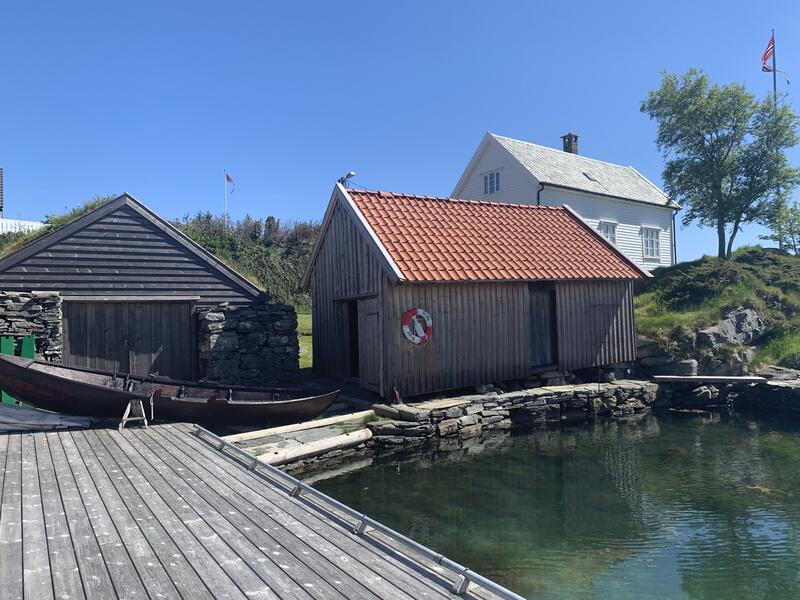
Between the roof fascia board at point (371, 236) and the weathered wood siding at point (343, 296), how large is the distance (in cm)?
24

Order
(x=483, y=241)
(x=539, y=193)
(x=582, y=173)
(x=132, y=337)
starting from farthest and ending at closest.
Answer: (x=582, y=173)
(x=539, y=193)
(x=483, y=241)
(x=132, y=337)

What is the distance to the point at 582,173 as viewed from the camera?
1076 inches

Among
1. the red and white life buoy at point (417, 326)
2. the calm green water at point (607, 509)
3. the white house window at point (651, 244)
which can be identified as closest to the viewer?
the calm green water at point (607, 509)

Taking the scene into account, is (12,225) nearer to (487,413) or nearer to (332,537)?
(487,413)

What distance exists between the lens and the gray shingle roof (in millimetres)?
25125

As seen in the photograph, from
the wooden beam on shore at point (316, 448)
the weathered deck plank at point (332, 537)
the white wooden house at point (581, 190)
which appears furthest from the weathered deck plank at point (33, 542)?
the white wooden house at point (581, 190)

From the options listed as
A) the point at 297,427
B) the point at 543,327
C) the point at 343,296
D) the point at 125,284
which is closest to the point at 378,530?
the point at 297,427

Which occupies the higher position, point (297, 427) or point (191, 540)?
point (191, 540)

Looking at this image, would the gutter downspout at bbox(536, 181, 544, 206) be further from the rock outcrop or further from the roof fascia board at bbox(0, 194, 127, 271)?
the roof fascia board at bbox(0, 194, 127, 271)

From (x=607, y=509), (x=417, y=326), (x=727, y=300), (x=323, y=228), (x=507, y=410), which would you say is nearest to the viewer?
(x=607, y=509)

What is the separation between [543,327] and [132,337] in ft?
33.7

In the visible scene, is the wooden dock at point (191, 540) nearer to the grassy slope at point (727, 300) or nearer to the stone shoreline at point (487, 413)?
the stone shoreline at point (487, 413)

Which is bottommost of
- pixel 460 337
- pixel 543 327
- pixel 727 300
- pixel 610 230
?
pixel 460 337

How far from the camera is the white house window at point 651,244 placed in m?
28.2
